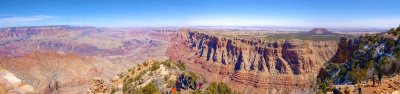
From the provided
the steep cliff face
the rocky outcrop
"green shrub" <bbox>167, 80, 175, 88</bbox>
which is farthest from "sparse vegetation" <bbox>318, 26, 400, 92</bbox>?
the steep cliff face

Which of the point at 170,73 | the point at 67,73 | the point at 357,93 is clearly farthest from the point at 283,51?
the point at 357,93

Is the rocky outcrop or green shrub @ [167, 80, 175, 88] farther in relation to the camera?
the rocky outcrop

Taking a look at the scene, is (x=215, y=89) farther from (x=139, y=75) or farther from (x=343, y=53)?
(x=343, y=53)

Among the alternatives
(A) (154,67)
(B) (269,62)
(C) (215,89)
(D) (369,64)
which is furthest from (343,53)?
(B) (269,62)

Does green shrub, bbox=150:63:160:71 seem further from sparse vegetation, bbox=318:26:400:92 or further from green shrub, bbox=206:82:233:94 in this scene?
sparse vegetation, bbox=318:26:400:92

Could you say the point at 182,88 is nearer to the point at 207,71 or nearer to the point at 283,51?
the point at 283,51

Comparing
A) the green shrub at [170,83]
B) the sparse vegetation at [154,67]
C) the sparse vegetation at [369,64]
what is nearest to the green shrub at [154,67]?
the sparse vegetation at [154,67]

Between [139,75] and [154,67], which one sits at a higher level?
[154,67]

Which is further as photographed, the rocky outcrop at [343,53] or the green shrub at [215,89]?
the rocky outcrop at [343,53]

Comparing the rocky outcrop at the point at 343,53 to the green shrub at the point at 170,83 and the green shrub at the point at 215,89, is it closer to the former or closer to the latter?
the green shrub at the point at 215,89
